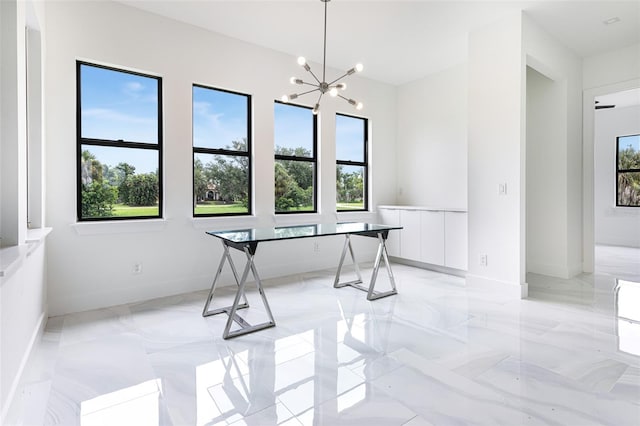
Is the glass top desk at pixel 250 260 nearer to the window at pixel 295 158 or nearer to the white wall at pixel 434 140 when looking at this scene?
the window at pixel 295 158

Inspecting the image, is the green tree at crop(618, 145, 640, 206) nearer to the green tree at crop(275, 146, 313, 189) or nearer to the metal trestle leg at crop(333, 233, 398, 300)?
the metal trestle leg at crop(333, 233, 398, 300)

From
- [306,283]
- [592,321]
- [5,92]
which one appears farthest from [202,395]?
[592,321]

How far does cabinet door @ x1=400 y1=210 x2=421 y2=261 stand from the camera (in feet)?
16.2

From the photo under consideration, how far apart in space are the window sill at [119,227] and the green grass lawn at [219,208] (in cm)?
45

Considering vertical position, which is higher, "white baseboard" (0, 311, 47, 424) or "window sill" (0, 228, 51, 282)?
"window sill" (0, 228, 51, 282)

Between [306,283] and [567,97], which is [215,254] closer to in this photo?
[306,283]

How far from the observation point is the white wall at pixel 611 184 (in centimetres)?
705

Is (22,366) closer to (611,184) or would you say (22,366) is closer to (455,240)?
(455,240)

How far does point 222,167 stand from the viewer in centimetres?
414

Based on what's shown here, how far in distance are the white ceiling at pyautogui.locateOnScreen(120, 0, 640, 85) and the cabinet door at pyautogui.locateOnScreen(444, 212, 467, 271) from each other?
2210 mm

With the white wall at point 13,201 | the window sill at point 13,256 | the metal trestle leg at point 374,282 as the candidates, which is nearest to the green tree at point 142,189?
the window sill at point 13,256

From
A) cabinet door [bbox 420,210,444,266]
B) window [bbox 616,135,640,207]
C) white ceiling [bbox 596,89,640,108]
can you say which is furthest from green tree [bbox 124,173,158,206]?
window [bbox 616,135,640,207]

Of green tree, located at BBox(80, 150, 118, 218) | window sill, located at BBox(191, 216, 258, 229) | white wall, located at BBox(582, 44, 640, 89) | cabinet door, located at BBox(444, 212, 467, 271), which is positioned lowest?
cabinet door, located at BBox(444, 212, 467, 271)

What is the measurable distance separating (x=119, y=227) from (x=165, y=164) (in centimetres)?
80
